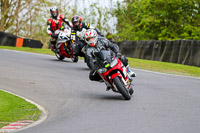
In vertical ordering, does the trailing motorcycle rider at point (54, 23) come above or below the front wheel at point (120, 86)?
above

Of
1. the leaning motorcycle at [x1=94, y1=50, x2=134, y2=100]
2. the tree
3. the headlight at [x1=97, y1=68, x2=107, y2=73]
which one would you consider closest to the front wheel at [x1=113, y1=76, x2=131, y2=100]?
the leaning motorcycle at [x1=94, y1=50, x2=134, y2=100]

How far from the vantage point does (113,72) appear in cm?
863

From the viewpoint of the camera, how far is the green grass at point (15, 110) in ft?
21.8

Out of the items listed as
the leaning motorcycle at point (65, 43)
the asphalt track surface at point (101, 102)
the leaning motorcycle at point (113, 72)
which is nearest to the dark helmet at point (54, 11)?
the leaning motorcycle at point (65, 43)

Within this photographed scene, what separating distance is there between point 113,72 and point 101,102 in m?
0.70

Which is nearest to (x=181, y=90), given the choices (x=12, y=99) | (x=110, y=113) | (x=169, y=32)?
(x=110, y=113)

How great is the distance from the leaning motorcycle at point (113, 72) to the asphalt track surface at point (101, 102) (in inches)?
11.4

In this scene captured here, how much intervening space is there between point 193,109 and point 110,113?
5.38 feet

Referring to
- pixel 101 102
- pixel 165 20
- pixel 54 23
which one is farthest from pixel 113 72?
pixel 165 20

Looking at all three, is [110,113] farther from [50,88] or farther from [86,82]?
[86,82]

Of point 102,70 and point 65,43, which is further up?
point 102,70

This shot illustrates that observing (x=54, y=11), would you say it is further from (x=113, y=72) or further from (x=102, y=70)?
(x=113, y=72)

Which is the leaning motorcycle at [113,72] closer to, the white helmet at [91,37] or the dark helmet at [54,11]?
the white helmet at [91,37]

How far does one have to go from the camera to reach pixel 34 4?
41.9m
